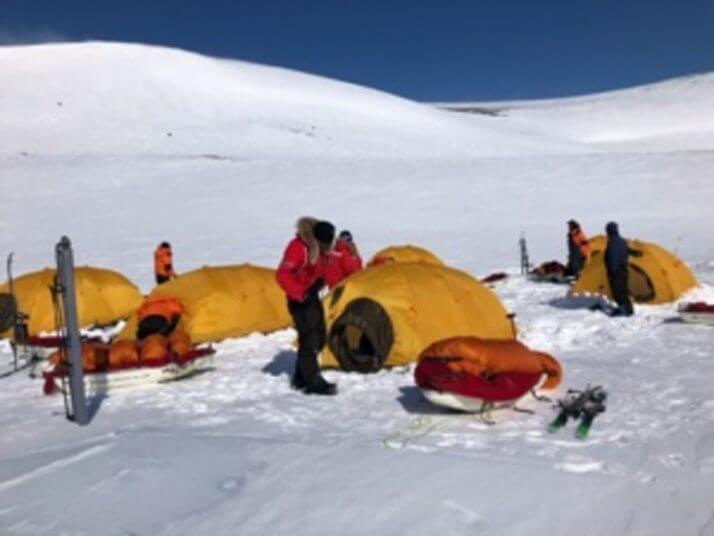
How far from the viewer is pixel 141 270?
2236 cm

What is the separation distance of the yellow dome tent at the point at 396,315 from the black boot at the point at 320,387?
1092 mm

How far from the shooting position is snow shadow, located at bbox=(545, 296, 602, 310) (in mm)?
13234

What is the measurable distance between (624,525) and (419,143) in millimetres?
50522

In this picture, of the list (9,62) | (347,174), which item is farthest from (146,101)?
(347,174)

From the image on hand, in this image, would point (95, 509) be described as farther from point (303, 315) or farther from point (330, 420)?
point (303, 315)

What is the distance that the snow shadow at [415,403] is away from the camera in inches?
276

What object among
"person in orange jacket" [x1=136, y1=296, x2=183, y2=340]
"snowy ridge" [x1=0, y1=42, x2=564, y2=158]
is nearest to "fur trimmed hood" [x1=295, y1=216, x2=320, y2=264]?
"person in orange jacket" [x1=136, y1=296, x2=183, y2=340]

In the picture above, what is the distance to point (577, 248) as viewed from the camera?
15805 millimetres

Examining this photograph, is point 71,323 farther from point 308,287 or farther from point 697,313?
point 697,313

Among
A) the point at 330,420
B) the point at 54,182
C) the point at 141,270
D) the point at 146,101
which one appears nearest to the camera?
the point at 330,420

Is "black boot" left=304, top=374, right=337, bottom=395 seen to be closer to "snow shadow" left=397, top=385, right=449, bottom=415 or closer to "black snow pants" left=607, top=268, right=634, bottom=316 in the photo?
"snow shadow" left=397, top=385, right=449, bottom=415

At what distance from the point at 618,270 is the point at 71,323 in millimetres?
8234

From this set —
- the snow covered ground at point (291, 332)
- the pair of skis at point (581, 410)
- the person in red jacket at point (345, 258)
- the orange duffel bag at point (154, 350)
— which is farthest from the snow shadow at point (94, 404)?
the pair of skis at point (581, 410)

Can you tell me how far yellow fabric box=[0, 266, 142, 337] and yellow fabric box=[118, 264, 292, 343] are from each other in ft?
7.66
